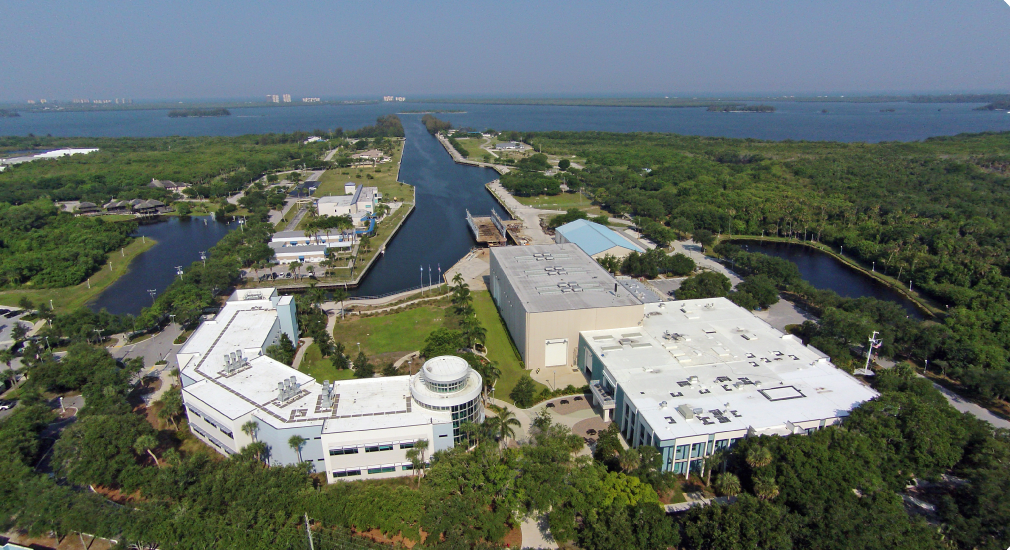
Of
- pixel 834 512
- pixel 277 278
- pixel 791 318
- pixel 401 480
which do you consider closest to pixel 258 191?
pixel 277 278

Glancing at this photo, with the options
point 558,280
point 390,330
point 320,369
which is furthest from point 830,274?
point 320,369

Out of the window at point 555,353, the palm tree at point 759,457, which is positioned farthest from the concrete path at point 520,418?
the palm tree at point 759,457

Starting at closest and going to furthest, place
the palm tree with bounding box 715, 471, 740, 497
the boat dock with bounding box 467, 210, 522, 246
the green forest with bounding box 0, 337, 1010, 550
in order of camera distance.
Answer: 1. the green forest with bounding box 0, 337, 1010, 550
2. the palm tree with bounding box 715, 471, 740, 497
3. the boat dock with bounding box 467, 210, 522, 246

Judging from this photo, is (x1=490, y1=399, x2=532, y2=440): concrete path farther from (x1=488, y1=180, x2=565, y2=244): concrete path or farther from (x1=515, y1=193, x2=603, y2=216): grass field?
(x1=515, y1=193, x2=603, y2=216): grass field

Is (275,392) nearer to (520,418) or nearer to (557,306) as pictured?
(520,418)

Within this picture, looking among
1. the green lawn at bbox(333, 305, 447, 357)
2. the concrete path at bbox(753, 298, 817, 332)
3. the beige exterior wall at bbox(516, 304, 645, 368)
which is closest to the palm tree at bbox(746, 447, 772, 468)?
the beige exterior wall at bbox(516, 304, 645, 368)

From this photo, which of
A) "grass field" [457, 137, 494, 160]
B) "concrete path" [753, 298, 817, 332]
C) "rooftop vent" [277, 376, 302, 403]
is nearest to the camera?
"rooftop vent" [277, 376, 302, 403]
